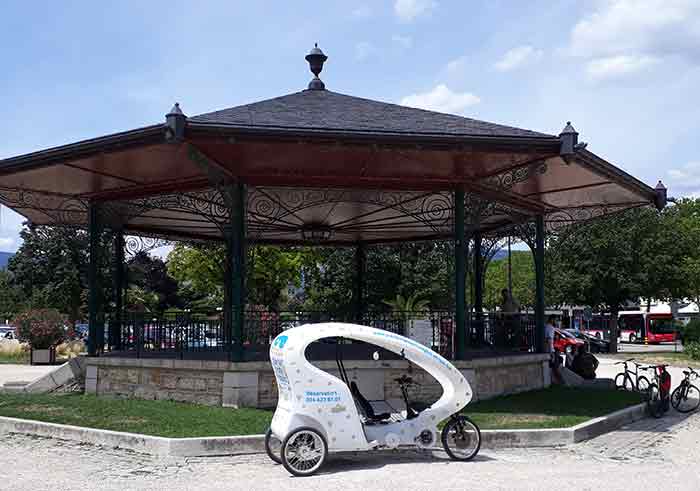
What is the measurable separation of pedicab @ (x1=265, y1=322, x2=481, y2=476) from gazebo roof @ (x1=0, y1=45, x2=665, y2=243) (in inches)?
139

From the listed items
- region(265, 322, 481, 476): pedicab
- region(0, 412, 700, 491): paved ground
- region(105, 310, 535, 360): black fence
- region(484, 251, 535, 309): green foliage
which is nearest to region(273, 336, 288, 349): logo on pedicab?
region(265, 322, 481, 476): pedicab

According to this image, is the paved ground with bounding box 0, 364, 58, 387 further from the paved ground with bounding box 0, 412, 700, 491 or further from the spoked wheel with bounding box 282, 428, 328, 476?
the spoked wheel with bounding box 282, 428, 328, 476

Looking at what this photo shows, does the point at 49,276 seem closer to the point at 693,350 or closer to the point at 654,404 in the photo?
the point at 693,350

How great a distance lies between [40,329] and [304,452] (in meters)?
22.3

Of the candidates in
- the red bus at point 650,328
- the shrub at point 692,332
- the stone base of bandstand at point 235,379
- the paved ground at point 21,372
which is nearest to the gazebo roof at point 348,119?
the stone base of bandstand at point 235,379

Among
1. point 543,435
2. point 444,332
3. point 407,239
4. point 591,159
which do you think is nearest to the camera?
point 543,435

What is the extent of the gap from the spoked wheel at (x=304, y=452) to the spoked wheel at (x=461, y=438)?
67.2 inches

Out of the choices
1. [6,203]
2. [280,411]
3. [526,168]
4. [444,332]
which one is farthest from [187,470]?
[6,203]

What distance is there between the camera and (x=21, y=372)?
24016mm

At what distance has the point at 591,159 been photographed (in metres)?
12.4

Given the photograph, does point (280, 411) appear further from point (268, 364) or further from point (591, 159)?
point (591, 159)

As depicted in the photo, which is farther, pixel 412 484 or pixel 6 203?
pixel 6 203

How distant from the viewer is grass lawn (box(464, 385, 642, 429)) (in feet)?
37.2

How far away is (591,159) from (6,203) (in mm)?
12564
